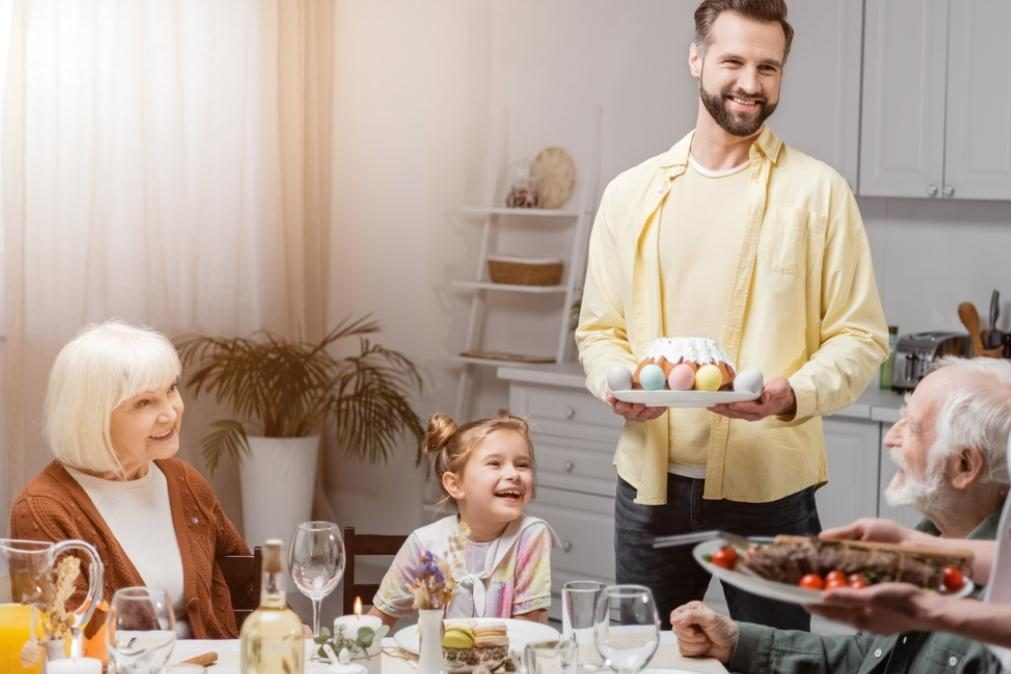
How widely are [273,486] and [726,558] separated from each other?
3264mm

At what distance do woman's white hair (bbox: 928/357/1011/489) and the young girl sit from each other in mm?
767

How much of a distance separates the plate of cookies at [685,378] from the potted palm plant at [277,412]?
224 centimetres

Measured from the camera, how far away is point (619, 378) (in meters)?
2.45

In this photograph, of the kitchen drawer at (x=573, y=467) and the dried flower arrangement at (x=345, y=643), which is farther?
the kitchen drawer at (x=573, y=467)

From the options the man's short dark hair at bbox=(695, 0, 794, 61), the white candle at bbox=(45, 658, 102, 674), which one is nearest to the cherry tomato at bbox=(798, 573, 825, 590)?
the white candle at bbox=(45, 658, 102, 674)

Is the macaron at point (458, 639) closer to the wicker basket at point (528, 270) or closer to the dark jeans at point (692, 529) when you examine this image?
the dark jeans at point (692, 529)

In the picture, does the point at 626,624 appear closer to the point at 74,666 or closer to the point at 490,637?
the point at 490,637

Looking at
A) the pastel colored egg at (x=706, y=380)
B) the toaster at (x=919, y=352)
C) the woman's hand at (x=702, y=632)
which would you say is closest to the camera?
the woman's hand at (x=702, y=632)

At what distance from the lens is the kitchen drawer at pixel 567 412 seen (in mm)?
4262

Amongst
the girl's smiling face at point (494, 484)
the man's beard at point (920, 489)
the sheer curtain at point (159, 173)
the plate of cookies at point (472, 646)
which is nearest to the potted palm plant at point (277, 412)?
the sheer curtain at point (159, 173)

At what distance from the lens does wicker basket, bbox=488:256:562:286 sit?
468 centimetres

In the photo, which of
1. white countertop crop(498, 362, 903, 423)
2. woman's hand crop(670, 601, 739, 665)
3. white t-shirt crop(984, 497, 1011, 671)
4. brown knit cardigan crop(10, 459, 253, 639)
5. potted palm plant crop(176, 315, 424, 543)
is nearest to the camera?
white t-shirt crop(984, 497, 1011, 671)

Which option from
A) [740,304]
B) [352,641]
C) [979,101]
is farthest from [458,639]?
[979,101]

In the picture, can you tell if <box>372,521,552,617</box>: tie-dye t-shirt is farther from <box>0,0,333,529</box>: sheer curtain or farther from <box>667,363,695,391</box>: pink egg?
<box>0,0,333,529</box>: sheer curtain
